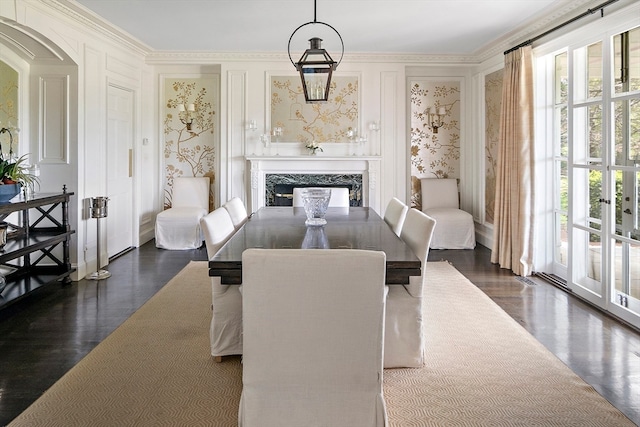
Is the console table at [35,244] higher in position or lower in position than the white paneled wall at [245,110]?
lower

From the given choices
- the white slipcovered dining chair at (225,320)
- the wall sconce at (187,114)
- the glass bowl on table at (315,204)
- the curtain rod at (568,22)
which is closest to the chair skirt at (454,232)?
the curtain rod at (568,22)

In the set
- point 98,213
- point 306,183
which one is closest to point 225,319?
point 98,213

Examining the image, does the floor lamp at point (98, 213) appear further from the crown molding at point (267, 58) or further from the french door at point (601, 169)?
the french door at point (601, 169)

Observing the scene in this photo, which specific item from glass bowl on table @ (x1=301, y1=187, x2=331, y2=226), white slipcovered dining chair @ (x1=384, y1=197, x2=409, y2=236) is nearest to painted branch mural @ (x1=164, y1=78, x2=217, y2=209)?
glass bowl on table @ (x1=301, y1=187, x2=331, y2=226)

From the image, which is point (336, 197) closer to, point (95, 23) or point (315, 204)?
point (315, 204)

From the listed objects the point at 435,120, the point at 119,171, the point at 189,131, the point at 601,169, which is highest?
the point at 435,120

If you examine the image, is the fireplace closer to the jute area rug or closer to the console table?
the console table

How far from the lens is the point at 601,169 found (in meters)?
3.81

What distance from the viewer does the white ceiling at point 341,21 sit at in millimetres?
4414

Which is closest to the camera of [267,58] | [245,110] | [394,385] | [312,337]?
[312,337]

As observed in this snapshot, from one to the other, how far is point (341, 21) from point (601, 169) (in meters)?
2.93

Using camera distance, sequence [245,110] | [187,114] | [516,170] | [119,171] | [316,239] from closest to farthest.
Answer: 1. [316,239]
2. [516,170]
3. [119,171]
4. [245,110]
5. [187,114]

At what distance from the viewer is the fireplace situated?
662cm

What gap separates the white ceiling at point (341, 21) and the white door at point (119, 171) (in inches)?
34.4
